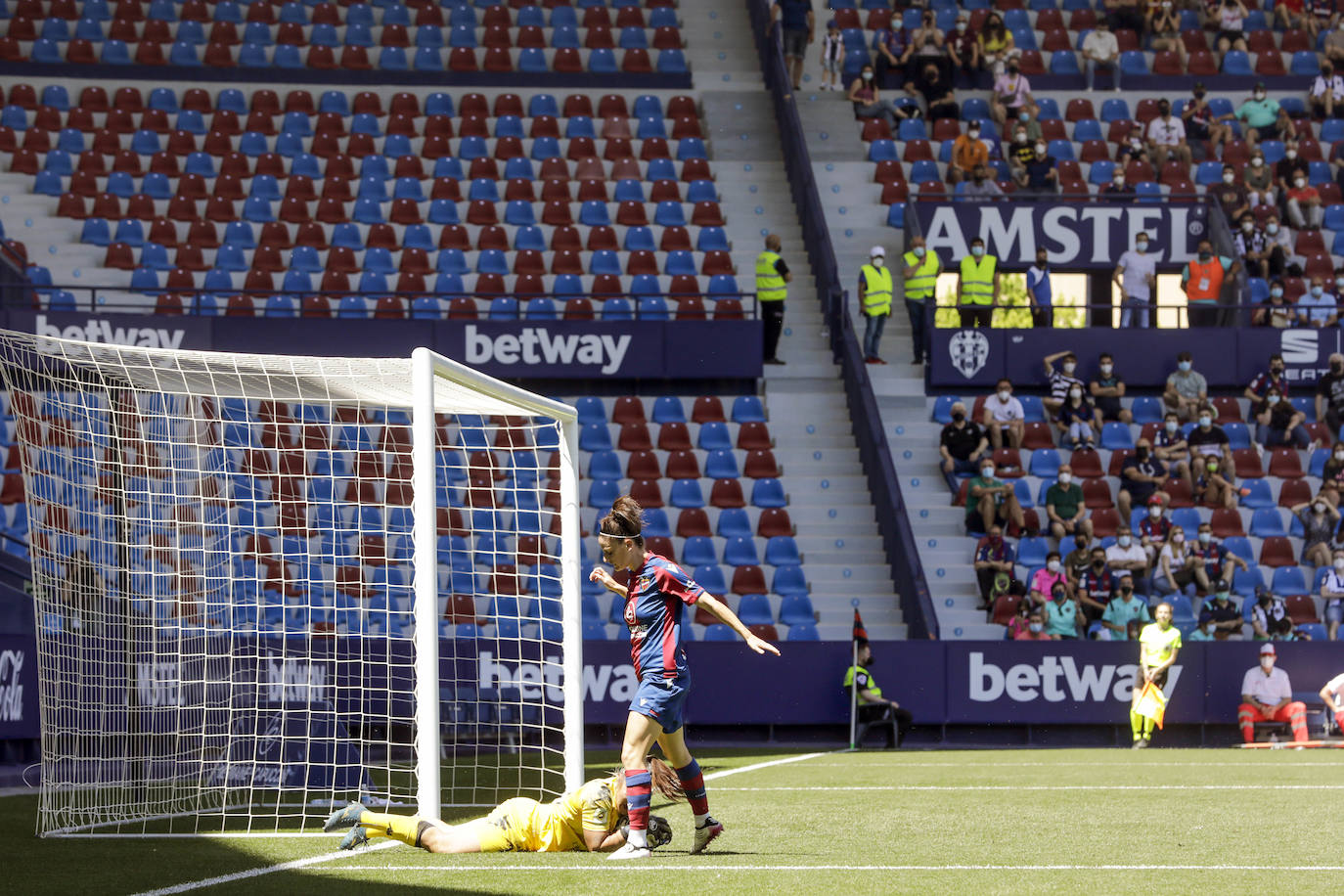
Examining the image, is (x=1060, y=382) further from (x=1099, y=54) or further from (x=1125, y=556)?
(x=1099, y=54)

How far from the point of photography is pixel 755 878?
7383mm

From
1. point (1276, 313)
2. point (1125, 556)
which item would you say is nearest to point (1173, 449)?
Answer: point (1125, 556)

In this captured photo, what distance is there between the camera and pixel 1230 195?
25.9m

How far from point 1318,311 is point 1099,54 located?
7.16 metres

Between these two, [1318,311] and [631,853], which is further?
[1318,311]

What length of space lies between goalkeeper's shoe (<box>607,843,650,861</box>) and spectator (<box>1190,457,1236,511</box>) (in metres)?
15.7

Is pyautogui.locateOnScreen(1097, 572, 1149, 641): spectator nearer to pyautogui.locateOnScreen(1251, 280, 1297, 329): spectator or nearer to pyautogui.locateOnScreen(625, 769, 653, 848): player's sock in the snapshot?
pyautogui.locateOnScreen(1251, 280, 1297, 329): spectator

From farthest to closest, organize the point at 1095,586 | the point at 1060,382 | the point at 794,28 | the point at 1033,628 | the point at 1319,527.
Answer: the point at 794,28 → the point at 1060,382 → the point at 1319,527 → the point at 1095,586 → the point at 1033,628

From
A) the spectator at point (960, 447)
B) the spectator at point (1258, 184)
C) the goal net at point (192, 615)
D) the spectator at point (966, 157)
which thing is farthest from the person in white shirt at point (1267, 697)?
the spectator at point (966, 157)

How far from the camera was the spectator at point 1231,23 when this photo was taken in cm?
2958

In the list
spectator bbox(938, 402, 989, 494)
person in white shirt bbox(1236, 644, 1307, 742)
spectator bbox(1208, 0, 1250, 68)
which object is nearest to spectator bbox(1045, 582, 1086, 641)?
person in white shirt bbox(1236, 644, 1307, 742)

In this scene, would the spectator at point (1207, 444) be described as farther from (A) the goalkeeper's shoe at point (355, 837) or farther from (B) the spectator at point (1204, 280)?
(A) the goalkeeper's shoe at point (355, 837)

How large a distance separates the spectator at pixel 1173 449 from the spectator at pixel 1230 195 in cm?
484

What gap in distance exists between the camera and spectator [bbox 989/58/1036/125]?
27422 millimetres
